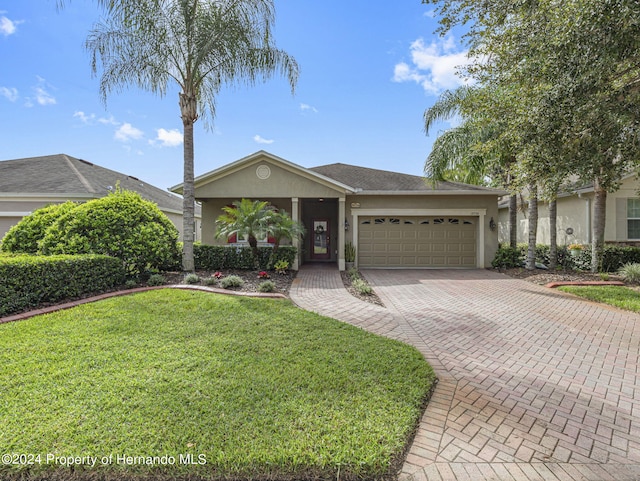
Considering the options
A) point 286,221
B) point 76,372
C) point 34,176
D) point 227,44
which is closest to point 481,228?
point 286,221

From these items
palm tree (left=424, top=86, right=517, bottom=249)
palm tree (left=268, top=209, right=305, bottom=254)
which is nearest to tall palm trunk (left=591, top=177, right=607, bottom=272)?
palm tree (left=424, top=86, right=517, bottom=249)

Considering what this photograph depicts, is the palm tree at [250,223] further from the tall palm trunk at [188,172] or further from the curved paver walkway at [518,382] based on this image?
the curved paver walkway at [518,382]

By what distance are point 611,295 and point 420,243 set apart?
6.70 m

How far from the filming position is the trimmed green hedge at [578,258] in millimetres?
12177

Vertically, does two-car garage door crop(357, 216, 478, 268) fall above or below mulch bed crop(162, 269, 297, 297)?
above

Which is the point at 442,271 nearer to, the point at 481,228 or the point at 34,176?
the point at 481,228

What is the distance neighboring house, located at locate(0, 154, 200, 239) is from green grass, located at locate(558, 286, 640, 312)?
18.9 metres

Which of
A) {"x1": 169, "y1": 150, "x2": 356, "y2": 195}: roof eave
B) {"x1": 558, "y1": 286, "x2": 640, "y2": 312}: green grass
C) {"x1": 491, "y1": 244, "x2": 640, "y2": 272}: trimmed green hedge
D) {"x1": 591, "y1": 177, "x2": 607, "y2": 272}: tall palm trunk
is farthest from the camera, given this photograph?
{"x1": 169, "y1": 150, "x2": 356, "y2": 195}: roof eave

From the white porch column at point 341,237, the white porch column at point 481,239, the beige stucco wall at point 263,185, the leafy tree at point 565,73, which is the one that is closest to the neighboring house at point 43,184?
the beige stucco wall at point 263,185

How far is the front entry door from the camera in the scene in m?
17.0

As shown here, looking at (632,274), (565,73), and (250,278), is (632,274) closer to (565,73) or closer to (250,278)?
(565,73)

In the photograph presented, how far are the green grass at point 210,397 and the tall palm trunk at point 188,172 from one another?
4.36 meters

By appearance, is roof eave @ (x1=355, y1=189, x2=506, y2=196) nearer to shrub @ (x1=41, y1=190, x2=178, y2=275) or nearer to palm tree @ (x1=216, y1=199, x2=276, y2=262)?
palm tree @ (x1=216, y1=199, x2=276, y2=262)

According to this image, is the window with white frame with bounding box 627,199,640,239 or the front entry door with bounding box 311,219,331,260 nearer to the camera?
the window with white frame with bounding box 627,199,640,239
